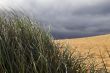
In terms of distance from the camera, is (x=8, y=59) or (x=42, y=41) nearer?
(x=8, y=59)

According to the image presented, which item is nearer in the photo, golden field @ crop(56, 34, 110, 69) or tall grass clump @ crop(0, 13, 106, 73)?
tall grass clump @ crop(0, 13, 106, 73)

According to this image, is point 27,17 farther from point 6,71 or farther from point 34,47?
Answer: point 6,71

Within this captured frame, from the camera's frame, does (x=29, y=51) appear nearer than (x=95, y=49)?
Yes

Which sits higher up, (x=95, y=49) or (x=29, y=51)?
(x=95, y=49)

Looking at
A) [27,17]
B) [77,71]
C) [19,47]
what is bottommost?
[77,71]

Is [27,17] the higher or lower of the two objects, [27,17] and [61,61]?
the higher

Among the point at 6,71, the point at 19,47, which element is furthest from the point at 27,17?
the point at 6,71

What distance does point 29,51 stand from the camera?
17.1 feet

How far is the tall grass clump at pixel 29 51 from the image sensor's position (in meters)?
4.98

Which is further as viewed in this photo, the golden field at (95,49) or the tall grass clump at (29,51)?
the golden field at (95,49)

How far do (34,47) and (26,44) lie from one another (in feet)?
0.47

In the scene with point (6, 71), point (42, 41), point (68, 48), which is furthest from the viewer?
point (68, 48)

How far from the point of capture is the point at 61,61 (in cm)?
535

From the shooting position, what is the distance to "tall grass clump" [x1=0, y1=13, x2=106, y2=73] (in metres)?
4.98
